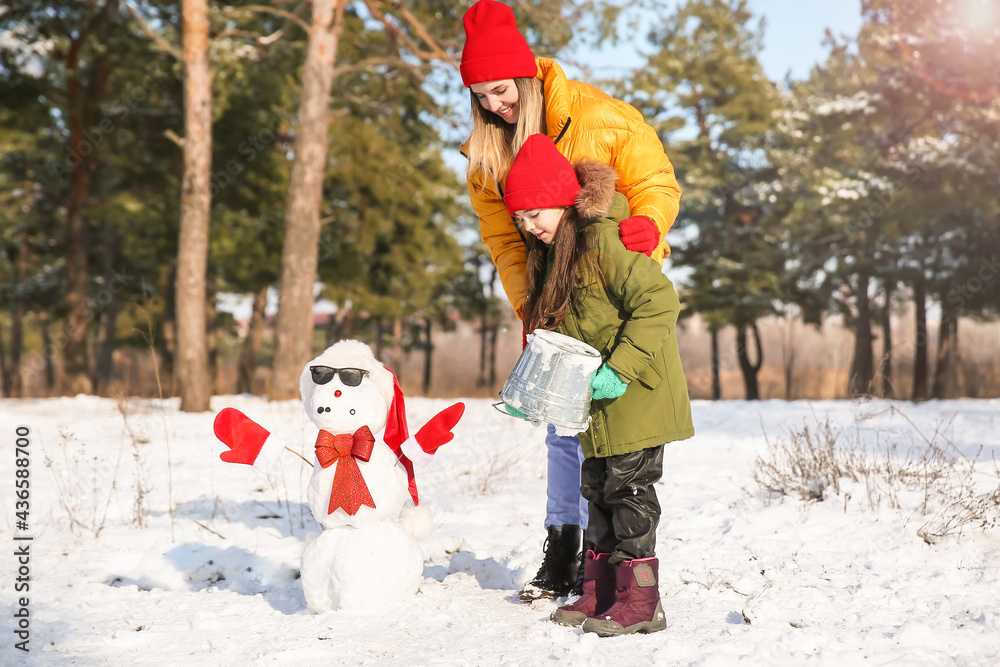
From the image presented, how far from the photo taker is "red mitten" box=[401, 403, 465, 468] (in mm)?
2682

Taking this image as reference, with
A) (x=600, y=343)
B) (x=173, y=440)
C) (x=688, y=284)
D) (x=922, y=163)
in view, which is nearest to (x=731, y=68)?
(x=688, y=284)

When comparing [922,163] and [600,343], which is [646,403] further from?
[922,163]

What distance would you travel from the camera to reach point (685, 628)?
2.36 m

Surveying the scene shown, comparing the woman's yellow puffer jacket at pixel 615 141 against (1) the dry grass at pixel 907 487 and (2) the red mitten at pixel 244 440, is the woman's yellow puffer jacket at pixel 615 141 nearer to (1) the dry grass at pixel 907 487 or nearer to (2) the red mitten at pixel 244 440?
(2) the red mitten at pixel 244 440

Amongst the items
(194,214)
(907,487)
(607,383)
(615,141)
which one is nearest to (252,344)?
(194,214)

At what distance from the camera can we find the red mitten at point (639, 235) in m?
2.23

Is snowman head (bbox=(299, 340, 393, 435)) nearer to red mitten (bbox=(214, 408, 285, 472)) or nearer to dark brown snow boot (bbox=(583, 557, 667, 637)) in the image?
red mitten (bbox=(214, 408, 285, 472))

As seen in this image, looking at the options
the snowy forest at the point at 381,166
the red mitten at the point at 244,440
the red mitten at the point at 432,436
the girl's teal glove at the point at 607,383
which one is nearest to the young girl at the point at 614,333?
the girl's teal glove at the point at 607,383

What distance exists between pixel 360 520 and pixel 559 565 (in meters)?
0.84

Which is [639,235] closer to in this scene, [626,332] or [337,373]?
[626,332]

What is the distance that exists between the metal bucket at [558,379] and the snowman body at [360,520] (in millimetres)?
734

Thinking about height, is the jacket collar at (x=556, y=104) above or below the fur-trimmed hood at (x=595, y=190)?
above

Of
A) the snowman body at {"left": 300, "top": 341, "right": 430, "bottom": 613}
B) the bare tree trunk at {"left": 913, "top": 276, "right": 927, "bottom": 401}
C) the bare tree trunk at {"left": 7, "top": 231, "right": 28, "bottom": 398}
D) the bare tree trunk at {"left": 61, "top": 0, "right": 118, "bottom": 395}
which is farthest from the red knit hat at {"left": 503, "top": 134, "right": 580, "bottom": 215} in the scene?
the bare tree trunk at {"left": 7, "top": 231, "right": 28, "bottom": 398}

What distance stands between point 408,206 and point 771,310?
9.74 meters
